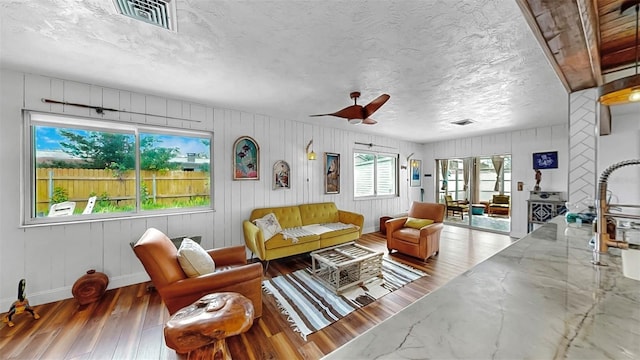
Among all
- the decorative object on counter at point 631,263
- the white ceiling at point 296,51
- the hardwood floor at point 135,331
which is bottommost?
the hardwood floor at point 135,331

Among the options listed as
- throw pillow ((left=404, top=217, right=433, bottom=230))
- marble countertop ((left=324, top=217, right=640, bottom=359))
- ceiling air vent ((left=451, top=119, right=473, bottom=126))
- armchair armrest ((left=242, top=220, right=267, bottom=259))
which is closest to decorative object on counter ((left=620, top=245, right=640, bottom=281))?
marble countertop ((left=324, top=217, right=640, bottom=359))

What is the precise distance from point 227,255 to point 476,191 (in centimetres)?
715

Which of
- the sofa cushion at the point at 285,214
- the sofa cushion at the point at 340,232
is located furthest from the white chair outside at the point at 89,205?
the sofa cushion at the point at 340,232

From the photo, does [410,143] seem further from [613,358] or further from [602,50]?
[613,358]

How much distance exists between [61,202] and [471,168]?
323 inches

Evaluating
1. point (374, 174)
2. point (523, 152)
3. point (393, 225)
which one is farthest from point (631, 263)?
point (523, 152)

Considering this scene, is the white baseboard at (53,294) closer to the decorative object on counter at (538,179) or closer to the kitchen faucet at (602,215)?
the kitchen faucet at (602,215)

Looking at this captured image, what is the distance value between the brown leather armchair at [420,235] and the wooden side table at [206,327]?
2.97 m

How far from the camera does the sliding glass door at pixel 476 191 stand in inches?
242

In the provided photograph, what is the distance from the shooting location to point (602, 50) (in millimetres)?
1778

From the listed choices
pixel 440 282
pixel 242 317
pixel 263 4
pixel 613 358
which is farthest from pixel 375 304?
pixel 263 4

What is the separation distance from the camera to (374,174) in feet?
19.7

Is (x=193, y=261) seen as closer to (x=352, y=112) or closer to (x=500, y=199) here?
(x=352, y=112)

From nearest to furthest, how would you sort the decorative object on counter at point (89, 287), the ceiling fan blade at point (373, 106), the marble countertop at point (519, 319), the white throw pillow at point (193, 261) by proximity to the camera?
the marble countertop at point (519, 319), the white throw pillow at point (193, 261), the ceiling fan blade at point (373, 106), the decorative object on counter at point (89, 287)
